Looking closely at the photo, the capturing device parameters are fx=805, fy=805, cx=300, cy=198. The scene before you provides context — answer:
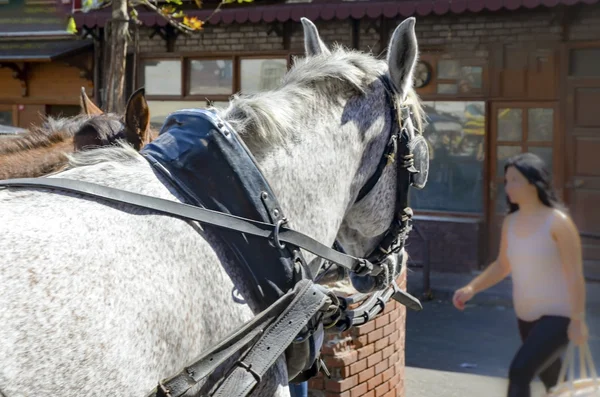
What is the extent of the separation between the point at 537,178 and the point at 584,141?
23.8ft

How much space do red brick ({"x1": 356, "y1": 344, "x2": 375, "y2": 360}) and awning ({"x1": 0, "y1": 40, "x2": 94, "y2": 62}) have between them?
10.9 meters

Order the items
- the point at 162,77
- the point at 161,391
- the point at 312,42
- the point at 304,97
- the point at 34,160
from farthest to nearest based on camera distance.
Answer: the point at 162,77
the point at 34,160
the point at 312,42
the point at 304,97
the point at 161,391

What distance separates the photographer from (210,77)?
46.3 feet

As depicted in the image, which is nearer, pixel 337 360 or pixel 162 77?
pixel 337 360

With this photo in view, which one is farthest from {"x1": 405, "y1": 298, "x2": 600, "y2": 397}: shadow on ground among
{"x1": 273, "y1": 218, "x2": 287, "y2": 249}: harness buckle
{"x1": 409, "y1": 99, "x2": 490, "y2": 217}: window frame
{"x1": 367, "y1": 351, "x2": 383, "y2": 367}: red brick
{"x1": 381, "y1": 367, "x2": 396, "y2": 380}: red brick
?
{"x1": 273, "y1": 218, "x2": 287, "y2": 249}: harness buckle

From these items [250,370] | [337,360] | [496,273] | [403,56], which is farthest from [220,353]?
[496,273]

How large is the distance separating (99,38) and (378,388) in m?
11.1

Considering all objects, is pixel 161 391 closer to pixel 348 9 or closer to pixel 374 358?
pixel 374 358

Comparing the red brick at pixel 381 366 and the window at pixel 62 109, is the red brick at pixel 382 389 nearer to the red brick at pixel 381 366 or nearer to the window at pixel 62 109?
the red brick at pixel 381 366

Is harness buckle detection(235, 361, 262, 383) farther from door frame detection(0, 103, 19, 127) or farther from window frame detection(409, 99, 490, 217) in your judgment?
door frame detection(0, 103, 19, 127)

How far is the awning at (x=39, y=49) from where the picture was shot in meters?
14.4

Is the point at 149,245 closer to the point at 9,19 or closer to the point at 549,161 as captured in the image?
the point at 549,161

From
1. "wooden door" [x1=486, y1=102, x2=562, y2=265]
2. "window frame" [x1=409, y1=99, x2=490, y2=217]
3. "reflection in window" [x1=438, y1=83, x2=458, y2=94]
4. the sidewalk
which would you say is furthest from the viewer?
"reflection in window" [x1=438, y1=83, x2=458, y2=94]

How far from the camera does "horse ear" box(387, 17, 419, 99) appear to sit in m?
2.78
